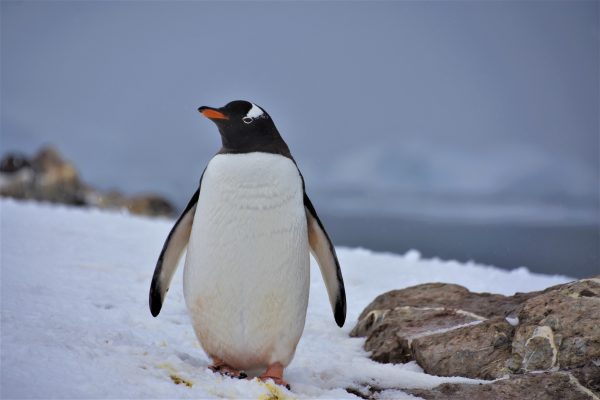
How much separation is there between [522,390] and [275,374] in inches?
54.1

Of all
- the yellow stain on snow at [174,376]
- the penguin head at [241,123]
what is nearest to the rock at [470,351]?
the yellow stain on snow at [174,376]

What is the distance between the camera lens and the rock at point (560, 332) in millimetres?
3551

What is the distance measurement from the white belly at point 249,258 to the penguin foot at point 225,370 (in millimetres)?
77

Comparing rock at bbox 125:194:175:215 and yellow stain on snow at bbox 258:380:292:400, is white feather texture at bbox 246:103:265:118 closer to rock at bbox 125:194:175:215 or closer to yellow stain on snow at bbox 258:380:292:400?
yellow stain on snow at bbox 258:380:292:400

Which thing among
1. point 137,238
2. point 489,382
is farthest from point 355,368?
point 137,238

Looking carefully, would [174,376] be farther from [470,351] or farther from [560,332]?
[560,332]

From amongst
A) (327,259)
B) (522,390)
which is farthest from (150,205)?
(522,390)

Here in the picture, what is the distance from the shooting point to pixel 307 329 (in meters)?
5.08

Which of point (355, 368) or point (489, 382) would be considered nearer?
point (489, 382)

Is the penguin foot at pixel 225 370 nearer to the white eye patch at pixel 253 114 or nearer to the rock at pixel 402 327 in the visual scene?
the rock at pixel 402 327

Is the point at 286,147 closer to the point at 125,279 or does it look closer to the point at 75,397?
the point at 75,397

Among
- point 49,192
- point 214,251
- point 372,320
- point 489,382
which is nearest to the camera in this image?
point 214,251

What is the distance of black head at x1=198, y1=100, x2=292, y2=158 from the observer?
130 inches

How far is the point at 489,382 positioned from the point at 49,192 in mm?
18072
